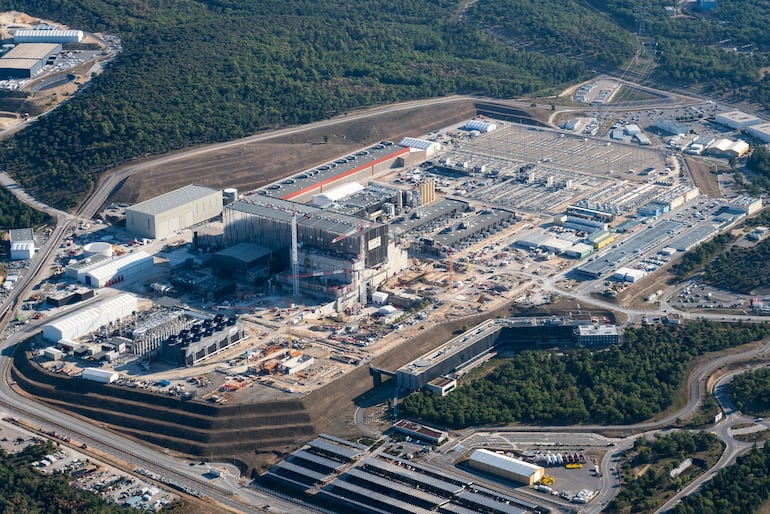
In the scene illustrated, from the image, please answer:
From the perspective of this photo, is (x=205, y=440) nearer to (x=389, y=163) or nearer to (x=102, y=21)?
(x=389, y=163)

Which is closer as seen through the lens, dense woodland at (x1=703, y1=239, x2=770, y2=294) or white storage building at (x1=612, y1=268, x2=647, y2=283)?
dense woodland at (x1=703, y1=239, x2=770, y2=294)

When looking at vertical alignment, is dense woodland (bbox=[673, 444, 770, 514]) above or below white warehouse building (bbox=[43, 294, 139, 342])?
below

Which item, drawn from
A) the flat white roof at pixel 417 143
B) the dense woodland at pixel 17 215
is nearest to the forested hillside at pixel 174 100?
the dense woodland at pixel 17 215

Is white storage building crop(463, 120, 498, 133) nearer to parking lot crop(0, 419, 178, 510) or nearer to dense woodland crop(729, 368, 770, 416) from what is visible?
dense woodland crop(729, 368, 770, 416)

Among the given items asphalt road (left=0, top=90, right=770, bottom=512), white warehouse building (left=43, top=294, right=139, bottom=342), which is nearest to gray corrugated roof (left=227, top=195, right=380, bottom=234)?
white warehouse building (left=43, top=294, right=139, bottom=342)

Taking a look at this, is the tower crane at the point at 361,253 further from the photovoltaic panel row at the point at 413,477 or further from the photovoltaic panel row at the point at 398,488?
the photovoltaic panel row at the point at 398,488

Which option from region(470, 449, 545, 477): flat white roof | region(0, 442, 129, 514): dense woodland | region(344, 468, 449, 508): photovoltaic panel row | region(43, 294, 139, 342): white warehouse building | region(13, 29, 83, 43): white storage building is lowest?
region(0, 442, 129, 514): dense woodland
